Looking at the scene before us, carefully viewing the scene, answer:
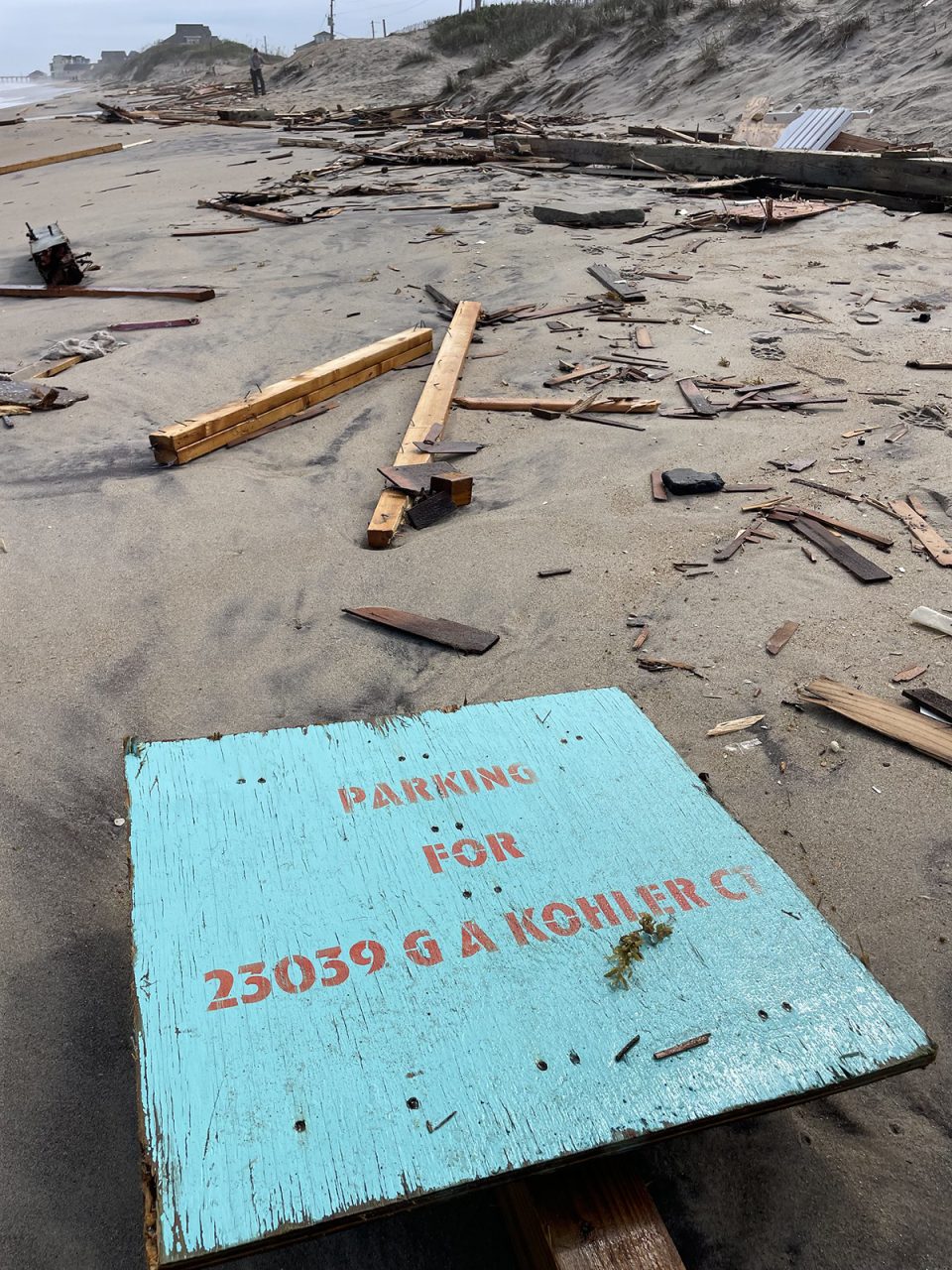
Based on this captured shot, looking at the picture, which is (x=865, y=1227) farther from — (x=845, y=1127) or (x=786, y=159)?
(x=786, y=159)

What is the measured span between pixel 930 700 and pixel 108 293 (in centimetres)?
881

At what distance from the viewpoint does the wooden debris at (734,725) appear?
10.5ft

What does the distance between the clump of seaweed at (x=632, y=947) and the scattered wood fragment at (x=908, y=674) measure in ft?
6.48

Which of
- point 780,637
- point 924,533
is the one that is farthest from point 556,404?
point 780,637

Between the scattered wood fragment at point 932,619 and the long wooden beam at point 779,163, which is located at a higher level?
the long wooden beam at point 779,163

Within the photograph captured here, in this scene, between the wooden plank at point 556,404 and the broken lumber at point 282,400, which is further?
the wooden plank at point 556,404

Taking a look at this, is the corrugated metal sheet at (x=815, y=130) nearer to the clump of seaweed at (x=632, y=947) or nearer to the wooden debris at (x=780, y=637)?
the wooden debris at (x=780, y=637)

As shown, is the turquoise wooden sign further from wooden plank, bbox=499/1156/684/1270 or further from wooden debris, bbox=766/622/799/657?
wooden debris, bbox=766/622/799/657

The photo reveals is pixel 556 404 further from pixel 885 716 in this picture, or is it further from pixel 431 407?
pixel 885 716

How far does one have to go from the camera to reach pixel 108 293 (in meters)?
9.03

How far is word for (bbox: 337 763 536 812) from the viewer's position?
220cm

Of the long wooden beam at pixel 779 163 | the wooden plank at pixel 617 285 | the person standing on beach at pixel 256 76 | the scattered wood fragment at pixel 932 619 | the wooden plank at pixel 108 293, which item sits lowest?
the scattered wood fragment at pixel 932 619

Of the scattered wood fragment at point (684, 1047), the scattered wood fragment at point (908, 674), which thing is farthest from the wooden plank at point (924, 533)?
the scattered wood fragment at point (684, 1047)

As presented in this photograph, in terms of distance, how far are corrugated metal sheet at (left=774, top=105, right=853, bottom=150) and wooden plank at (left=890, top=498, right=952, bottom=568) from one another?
12494 millimetres
